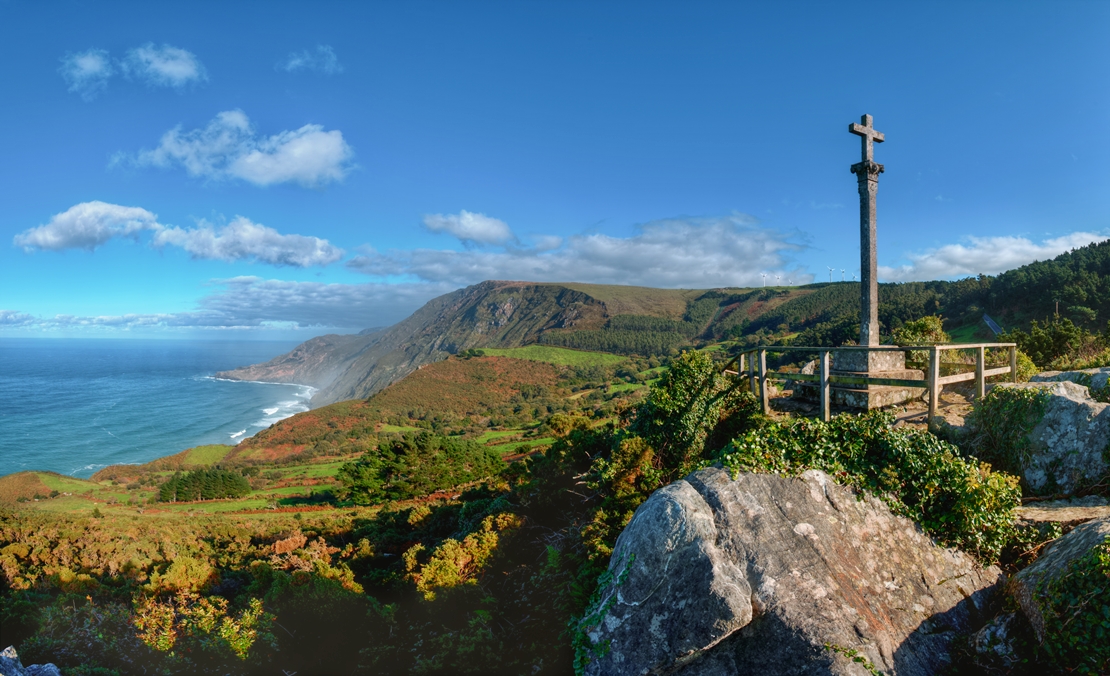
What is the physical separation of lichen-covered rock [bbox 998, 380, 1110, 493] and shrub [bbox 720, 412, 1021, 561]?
128 centimetres

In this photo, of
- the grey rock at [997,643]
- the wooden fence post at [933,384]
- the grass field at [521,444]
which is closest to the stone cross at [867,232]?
the wooden fence post at [933,384]

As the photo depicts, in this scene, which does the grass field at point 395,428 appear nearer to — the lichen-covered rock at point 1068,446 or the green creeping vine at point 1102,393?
the green creeping vine at point 1102,393

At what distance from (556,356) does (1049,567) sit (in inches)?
5857

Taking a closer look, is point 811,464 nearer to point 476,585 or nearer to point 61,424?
point 476,585

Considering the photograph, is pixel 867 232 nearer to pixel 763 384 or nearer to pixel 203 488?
pixel 763 384

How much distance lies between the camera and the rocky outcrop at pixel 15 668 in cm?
663

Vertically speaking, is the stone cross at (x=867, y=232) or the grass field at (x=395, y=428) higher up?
the stone cross at (x=867, y=232)

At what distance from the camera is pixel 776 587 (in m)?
4.77

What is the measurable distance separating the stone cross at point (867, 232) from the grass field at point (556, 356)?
136m

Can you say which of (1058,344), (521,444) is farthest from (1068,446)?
A: (521,444)

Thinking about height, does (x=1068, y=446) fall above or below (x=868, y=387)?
below

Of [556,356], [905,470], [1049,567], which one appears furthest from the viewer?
[556,356]

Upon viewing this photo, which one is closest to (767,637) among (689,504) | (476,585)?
(689,504)

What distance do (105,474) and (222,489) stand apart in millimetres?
43061
